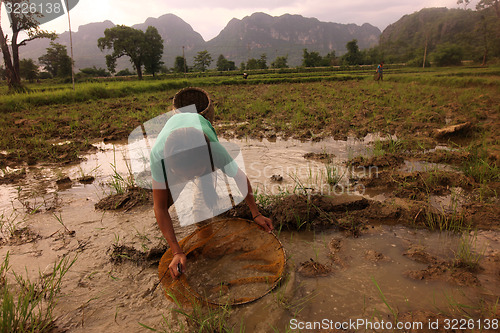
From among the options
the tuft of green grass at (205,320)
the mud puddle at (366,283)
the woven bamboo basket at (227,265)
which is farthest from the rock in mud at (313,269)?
the tuft of green grass at (205,320)

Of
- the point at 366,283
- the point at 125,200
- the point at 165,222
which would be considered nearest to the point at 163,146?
the point at 165,222

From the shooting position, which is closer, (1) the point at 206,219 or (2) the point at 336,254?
(2) the point at 336,254

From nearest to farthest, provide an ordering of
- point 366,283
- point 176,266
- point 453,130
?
point 176,266 → point 366,283 → point 453,130

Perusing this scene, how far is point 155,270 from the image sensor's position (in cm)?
186

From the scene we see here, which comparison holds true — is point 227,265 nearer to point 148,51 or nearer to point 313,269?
point 313,269

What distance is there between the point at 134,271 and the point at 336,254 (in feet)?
4.79

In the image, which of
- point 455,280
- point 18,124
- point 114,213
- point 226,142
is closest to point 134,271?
point 114,213

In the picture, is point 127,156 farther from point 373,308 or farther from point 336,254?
point 373,308

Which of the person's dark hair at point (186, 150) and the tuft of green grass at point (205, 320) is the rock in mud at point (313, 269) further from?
the person's dark hair at point (186, 150)

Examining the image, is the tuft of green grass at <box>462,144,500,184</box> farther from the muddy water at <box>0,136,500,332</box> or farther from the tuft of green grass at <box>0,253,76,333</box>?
the tuft of green grass at <box>0,253,76,333</box>

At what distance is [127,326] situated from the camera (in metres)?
1.40

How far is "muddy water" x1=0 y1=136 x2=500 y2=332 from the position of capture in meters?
1.45

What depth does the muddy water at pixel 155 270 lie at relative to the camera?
1.45 metres

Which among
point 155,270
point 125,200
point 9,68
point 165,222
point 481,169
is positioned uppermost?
point 9,68
